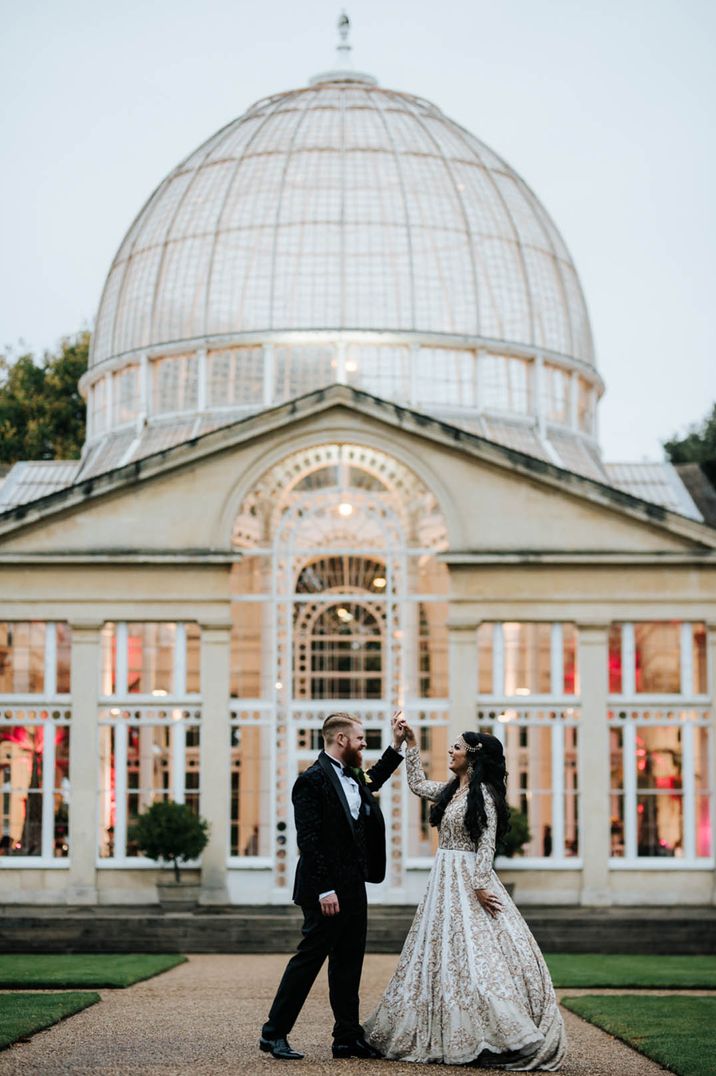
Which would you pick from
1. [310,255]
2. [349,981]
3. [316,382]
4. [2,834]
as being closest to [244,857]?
[2,834]

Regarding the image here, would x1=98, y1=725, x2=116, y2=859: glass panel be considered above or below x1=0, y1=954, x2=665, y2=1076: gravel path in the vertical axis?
above

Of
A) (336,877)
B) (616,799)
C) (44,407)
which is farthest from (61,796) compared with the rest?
(44,407)

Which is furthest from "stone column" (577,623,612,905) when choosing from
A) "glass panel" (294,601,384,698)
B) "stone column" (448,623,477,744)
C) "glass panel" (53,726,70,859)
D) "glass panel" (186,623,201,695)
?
"glass panel" (53,726,70,859)

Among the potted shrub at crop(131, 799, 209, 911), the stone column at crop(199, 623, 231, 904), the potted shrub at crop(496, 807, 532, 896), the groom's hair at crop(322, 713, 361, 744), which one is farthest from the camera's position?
the stone column at crop(199, 623, 231, 904)

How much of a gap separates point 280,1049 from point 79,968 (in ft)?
33.3

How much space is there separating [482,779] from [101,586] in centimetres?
1985

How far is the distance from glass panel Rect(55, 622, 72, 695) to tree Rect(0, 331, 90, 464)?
26.6 meters

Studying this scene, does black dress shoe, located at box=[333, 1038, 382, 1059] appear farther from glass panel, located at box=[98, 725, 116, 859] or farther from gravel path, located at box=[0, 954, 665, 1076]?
glass panel, located at box=[98, 725, 116, 859]

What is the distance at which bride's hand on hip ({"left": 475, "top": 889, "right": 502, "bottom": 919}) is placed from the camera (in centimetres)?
1340

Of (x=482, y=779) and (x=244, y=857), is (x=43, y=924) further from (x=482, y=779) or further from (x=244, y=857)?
(x=482, y=779)

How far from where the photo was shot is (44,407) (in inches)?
2378

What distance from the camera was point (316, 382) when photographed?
1569 inches

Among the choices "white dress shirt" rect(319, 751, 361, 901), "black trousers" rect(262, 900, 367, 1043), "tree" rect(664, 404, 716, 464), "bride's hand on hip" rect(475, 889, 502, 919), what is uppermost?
"tree" rect(664, 404, 716, 464)

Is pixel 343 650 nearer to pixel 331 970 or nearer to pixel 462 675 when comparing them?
pixel 462 675
